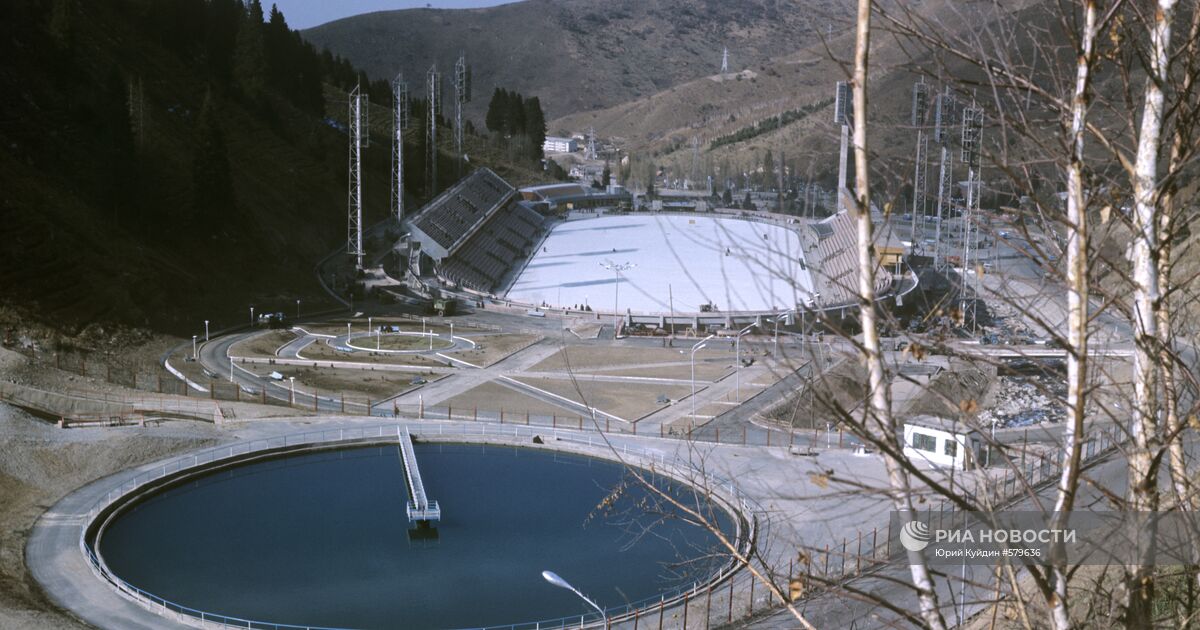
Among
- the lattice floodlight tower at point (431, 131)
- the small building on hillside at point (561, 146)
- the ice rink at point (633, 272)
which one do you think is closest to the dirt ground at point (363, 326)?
the ice rink at point (633, 272)

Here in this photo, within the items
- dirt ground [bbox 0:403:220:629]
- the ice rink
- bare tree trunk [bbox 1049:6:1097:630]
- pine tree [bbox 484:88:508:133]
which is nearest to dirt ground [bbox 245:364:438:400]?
dirt ground [bbox 0:403:220:629]

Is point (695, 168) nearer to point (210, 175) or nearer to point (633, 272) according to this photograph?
point (633, 272)

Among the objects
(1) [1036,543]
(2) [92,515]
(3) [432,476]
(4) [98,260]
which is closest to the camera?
(1) [1036,543]

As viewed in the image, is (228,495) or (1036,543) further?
(228,495)

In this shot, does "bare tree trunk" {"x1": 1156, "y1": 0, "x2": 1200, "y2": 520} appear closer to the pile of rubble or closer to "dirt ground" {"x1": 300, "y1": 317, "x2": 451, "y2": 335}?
the pile of rubble

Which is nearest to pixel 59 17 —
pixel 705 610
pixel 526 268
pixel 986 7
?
pixel 526 268

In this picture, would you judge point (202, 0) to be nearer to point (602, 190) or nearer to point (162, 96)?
point (162, 96)

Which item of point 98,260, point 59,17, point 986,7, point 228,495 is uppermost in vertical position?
point 59,17
